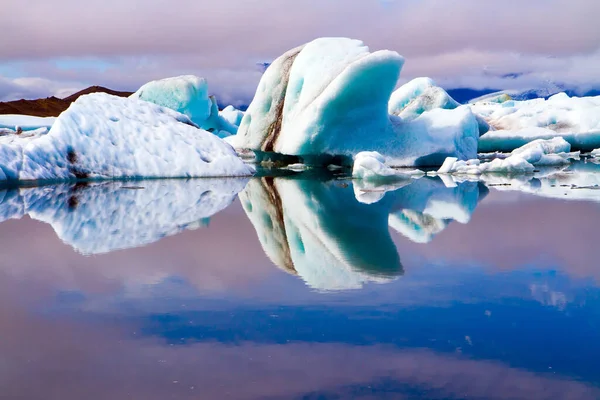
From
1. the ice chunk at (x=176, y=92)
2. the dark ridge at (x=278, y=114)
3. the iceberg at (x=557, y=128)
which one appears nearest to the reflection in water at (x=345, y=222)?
the dark ridge at (x=278, y=114)

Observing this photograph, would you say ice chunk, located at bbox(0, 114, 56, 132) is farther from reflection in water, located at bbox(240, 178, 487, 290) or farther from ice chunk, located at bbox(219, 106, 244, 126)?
reflection in water, located at bbox(240, 178, 487, 290)

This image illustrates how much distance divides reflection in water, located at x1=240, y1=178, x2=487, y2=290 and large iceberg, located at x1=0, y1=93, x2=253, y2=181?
6.42ft

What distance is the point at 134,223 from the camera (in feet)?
17.0

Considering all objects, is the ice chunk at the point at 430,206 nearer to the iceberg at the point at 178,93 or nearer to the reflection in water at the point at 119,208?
the reflection in water at the point at 119,208

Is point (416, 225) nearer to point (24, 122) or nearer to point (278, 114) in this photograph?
point (278, 114)

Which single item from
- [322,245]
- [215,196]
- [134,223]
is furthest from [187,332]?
[215,196]

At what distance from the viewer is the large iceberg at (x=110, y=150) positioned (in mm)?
9789

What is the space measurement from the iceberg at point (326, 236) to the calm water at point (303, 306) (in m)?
0.02

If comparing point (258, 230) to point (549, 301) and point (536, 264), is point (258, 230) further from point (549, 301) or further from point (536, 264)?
point (549, 301)

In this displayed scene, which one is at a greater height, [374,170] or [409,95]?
[409,95]

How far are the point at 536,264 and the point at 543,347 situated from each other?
140 cm

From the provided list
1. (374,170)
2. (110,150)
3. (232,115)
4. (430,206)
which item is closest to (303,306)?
(430,206)

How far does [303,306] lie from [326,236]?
5.70 ft

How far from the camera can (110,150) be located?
1009 centimetres
